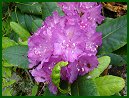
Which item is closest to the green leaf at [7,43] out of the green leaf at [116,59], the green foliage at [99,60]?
the green foliage at [99,60]

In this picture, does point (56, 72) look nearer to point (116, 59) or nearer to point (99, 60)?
point (99, 60)

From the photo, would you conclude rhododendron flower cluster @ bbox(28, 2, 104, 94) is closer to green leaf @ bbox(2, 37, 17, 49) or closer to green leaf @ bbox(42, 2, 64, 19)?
green leaf @ bbox(42, 2, 64, 19)

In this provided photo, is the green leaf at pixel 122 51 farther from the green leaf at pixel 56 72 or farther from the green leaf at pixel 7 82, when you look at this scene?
the green leaf at pixel 7 82

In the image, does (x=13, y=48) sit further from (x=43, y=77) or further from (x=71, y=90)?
(x=71, y=90)

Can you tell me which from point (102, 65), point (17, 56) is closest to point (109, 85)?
point (102, 65)

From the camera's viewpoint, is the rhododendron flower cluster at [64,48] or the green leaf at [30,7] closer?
the rhododendron flower cluster at [64,48]

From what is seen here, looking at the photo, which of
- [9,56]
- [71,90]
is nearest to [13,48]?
[9,56]

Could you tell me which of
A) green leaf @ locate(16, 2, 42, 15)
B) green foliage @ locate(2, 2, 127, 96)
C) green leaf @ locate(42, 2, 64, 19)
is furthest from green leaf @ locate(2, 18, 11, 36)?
green leaf @ locate(42, 2, 64, 19)
